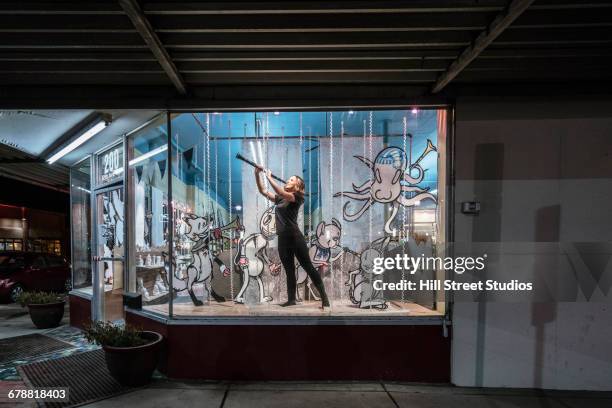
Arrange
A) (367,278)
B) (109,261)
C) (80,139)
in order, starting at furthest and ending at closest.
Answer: (109,261) < (80,139) < (367,278)

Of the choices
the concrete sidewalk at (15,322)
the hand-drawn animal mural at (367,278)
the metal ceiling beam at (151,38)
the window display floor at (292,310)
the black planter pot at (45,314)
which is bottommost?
the concrete sidewalk at (15,322)

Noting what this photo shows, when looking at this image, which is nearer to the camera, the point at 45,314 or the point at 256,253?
the point at 256,253

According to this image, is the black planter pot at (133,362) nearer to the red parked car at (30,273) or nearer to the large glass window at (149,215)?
the large glass window at (149,215)

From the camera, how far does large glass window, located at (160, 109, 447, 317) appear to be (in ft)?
14.9

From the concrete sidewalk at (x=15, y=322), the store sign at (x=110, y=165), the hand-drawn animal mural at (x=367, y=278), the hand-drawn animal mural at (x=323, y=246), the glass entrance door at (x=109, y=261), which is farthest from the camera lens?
the concrete sidewalk at (x=15, y=322)

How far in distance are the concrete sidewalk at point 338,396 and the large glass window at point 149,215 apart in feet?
4.01

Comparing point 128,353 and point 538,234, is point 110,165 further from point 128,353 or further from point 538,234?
point 538,234

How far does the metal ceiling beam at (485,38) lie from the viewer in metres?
2.64

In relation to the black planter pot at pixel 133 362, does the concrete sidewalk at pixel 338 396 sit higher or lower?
lower

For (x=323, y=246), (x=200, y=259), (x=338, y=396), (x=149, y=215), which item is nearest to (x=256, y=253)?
(x=200, y=259)

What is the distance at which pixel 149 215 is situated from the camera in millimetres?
5383

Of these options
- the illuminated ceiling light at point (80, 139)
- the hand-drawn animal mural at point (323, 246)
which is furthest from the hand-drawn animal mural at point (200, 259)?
the illuminated ceiling light at point (80, 139)

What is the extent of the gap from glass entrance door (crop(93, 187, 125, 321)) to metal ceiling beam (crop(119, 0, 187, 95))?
3188 mm

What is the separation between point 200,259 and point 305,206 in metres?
1.66
